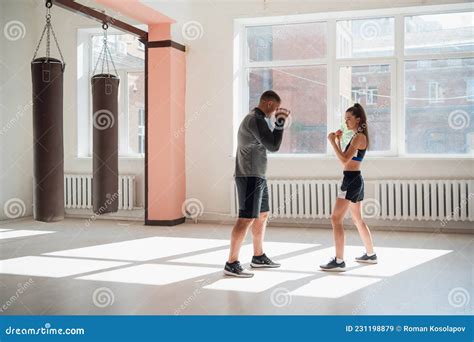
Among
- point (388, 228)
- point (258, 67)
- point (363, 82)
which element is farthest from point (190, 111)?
point (388, 228)

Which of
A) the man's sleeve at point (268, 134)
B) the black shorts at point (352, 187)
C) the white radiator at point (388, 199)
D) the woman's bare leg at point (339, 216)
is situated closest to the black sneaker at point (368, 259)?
the woman's bare leg at point (339, 216)

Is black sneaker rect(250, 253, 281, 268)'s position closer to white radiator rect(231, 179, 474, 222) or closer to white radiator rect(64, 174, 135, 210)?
white radiator rect(231, 179, 474, 222)

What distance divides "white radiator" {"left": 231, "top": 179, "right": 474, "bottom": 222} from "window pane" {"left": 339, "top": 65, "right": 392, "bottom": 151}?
2.17 ft

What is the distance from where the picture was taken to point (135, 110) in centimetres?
761

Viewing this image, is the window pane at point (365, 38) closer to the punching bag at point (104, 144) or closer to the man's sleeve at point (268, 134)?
the punching bag at point (104, 144)

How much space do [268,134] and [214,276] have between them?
118cm

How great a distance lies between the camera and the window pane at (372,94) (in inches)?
259

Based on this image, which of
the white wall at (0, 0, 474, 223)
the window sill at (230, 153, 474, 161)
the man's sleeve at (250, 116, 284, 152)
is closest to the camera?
the man's sleeve at (250, 116, 284, 152)

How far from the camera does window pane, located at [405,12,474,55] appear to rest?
20.6ft

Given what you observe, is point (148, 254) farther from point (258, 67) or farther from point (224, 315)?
point (258, 67)

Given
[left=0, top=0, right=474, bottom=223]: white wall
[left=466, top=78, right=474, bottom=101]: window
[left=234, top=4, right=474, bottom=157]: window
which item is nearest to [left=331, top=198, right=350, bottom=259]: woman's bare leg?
[left=0, top=0, right=474, bottom=223]: white wall

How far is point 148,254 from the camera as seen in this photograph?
4.81 m

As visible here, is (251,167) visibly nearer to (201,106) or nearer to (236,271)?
(236,271)
